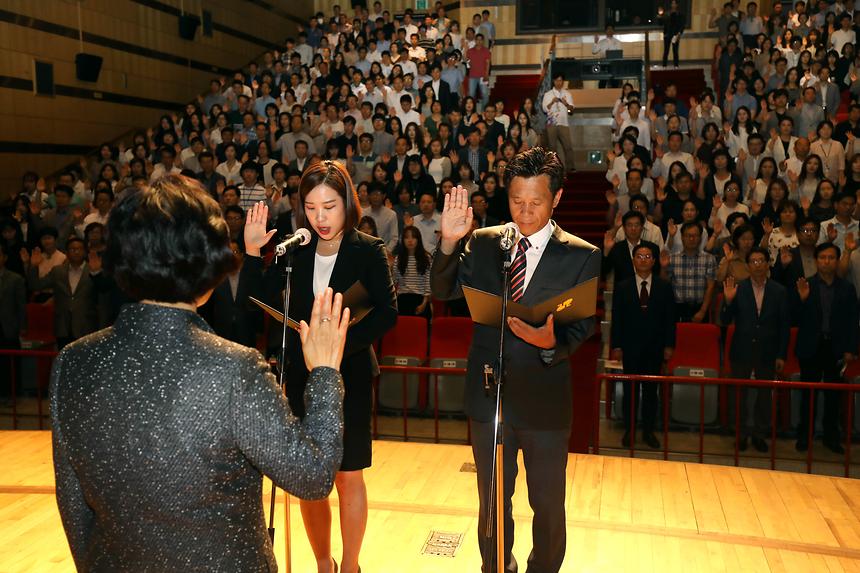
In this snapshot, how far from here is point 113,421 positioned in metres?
1.46

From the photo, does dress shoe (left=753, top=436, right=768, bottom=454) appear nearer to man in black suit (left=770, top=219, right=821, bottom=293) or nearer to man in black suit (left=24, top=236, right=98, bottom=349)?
man in black suit (left=770, top=219, right=821, bottom=293)

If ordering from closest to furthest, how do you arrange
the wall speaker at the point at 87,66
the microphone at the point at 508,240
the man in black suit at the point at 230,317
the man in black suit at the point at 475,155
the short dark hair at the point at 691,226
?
the microphone at the point at 508,240, the man in black suit at the point at 230,317, the short dark hair at the point at 691,226, the man in black suit at the point at 475,155, the wall speaker at the point at 87,66

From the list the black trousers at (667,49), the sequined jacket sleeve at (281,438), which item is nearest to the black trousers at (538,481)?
the sequined jacket sleeve at (281,438)

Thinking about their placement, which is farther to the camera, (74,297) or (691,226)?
(74,297)

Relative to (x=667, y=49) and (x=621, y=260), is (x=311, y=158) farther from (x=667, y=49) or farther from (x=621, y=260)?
(x=667, y=49)

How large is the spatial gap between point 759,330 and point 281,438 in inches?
206

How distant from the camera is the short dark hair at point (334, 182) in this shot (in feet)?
9.45

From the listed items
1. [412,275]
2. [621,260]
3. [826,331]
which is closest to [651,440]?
[826,331]

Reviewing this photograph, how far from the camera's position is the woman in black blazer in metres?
2.90

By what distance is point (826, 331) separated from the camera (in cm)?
598

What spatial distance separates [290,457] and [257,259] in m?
1.53

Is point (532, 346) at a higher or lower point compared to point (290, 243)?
lower

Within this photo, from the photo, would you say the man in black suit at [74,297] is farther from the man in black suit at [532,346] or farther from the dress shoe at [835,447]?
the dress shoe at [835,447]

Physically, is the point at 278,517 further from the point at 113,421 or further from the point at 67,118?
the point at 67,118
